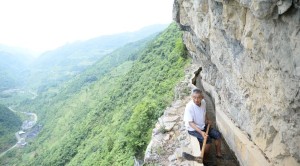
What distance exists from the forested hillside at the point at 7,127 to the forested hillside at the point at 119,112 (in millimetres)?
9689

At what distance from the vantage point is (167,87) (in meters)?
25.9

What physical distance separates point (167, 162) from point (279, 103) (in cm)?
536

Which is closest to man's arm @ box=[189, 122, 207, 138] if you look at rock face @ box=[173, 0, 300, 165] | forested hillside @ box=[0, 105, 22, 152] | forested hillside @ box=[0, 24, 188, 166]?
rock face @ box=[173, 0, 300, 165]

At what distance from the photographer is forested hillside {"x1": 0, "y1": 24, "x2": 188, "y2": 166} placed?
2006cm

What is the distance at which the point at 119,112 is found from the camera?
41.1 m

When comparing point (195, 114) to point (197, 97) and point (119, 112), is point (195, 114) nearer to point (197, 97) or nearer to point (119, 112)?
point (197, 97)

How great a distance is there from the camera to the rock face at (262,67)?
6.77 meters

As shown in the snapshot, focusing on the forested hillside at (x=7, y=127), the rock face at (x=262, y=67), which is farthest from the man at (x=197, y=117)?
the forested hillside at (x=7, y=127)

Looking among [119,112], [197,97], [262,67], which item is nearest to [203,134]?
[197,97]

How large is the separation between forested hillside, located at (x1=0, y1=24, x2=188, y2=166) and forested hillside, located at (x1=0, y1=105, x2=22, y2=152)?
31.8 feet

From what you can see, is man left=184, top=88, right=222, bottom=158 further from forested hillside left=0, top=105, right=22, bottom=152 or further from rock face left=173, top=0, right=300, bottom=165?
forested hillside left=0, top=105, right=22, bottom=152

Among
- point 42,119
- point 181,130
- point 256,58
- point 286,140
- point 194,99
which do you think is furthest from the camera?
point 42,119

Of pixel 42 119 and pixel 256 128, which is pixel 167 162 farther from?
pixel 42 119

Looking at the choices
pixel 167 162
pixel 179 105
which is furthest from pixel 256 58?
pixel 179 105
